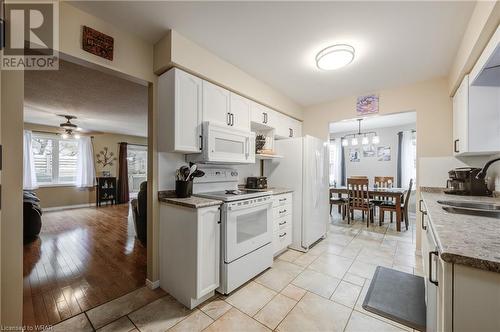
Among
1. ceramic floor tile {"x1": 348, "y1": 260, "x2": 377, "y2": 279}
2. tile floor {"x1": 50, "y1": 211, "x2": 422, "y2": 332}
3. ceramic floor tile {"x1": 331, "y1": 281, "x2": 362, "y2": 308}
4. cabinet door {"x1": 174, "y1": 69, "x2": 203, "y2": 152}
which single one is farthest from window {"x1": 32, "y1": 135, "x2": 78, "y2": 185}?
ceramic floor tile {"x1": 348, "y1": 260, "x2": 377, "y2": 279}

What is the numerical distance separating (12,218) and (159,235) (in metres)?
1.05

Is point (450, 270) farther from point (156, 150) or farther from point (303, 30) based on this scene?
point (156, 150)

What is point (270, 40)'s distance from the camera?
1996mm

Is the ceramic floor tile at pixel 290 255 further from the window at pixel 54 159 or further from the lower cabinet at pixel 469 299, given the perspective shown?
the window at pixel 54 159

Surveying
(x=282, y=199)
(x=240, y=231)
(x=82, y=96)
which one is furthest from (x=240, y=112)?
(x=82, y=96)

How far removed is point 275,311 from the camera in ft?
5.60

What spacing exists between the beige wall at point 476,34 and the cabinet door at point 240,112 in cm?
211

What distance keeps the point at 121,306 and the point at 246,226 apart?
130 cm

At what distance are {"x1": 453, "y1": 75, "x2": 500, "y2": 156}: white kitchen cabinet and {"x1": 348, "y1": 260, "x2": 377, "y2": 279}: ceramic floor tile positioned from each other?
62.9 inches

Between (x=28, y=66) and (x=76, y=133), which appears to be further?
(x=76, y=133)

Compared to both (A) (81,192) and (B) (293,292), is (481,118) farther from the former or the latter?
(A) (81,192)

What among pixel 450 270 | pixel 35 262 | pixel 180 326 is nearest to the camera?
pixel 450 270

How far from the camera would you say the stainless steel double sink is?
1450 mm

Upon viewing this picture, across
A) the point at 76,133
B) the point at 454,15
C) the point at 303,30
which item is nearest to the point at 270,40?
the point at 303,30
